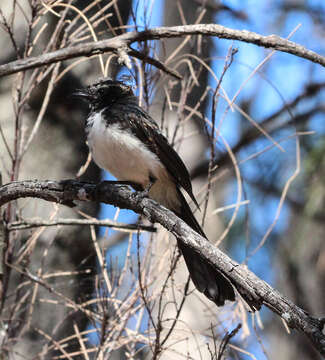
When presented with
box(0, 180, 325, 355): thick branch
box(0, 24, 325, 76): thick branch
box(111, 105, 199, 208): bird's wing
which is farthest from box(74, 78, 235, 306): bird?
box(0, 24, 325, 76): thick branch

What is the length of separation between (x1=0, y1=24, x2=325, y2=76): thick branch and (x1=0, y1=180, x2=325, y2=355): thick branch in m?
0.55

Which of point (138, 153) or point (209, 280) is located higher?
point (138, 153)

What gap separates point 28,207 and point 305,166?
10.5ft

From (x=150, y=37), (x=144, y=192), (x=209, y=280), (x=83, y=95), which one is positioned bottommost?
(x=209, y=280)

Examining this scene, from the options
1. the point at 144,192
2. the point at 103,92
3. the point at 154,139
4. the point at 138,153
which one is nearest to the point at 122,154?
the point at 138,153

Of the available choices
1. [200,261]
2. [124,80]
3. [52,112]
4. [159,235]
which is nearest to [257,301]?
[200,261]

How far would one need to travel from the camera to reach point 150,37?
2.31 meters

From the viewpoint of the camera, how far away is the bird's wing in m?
3.06

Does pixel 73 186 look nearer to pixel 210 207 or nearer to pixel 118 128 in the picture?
pixel 118 128

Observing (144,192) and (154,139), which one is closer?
(144,192)

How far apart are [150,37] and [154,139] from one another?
0.84m

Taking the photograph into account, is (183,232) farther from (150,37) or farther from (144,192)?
(150,37)

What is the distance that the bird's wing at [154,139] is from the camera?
3.06 metres

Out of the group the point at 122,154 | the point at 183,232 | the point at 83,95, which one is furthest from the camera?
the point at 83,95
